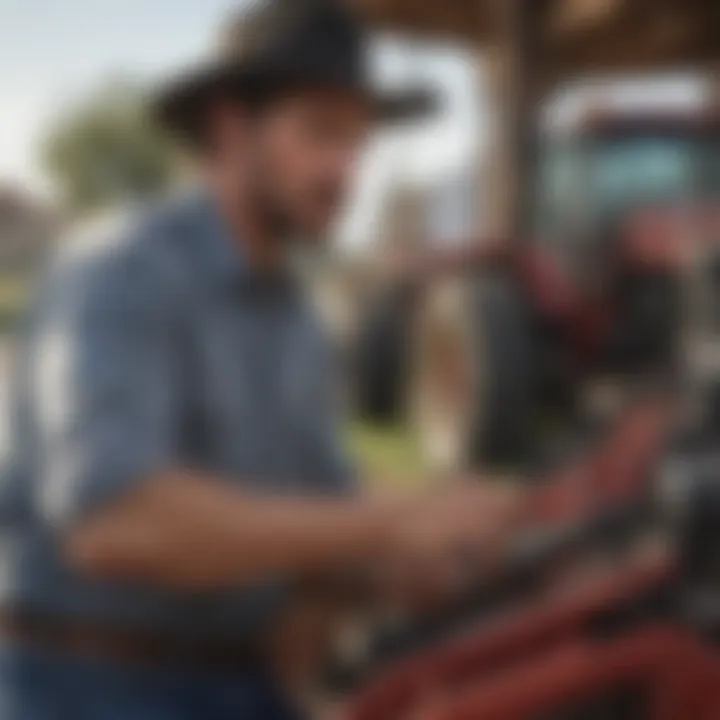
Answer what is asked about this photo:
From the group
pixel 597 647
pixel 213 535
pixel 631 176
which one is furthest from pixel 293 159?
pixel 631 176

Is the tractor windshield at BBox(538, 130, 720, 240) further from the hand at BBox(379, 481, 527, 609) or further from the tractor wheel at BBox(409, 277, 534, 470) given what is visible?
the hand at BBox(379, 481, 527, 609)

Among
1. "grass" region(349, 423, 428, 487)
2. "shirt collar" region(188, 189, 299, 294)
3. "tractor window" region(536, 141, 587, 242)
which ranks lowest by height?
"grass" region(349, 423, 428, 487)

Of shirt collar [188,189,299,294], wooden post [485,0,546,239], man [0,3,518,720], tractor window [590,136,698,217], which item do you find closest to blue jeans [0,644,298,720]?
man [0,3,518,720]

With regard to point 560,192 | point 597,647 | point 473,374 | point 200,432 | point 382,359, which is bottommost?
point 597,647

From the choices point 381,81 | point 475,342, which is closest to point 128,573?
point 381,81

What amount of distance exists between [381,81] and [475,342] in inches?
34.6

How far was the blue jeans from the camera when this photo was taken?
95cm

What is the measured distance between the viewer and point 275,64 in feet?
2.90

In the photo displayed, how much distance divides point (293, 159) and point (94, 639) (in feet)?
0.94

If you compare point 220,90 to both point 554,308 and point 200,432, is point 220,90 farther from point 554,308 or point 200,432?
point 554,308

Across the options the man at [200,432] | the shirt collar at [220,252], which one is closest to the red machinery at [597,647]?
the man at [200,432]

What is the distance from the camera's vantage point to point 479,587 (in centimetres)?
104

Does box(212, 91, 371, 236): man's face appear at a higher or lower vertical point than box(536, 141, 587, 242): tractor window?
lower

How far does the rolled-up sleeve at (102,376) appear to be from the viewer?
2.74 feet
